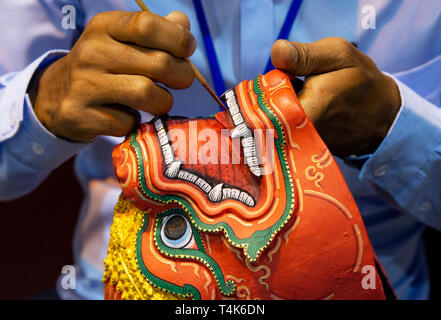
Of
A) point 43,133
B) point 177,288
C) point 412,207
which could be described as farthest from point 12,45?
point 412,207

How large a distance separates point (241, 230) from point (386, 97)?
320mm

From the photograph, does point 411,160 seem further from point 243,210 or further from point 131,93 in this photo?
point 131,93

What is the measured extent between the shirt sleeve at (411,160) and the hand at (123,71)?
343 millimetres

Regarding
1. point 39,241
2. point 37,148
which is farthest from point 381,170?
point 39,241

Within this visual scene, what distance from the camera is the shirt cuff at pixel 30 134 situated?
74 cm

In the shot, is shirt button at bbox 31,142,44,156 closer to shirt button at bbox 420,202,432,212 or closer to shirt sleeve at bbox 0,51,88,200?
shirt sleeve at bbox 0,51,88,200

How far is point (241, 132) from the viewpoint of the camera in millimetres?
→ 565

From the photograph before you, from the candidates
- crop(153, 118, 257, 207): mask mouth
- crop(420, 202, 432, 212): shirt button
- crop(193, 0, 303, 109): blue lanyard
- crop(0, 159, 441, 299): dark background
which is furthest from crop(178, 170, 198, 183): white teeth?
crop(0, 159, 441, 299): dark background

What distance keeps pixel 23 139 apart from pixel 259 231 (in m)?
0.51

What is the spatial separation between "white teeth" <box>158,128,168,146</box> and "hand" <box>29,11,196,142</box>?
0.14ft

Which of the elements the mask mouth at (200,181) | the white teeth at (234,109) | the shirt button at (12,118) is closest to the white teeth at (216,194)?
the mask mouth at (200,181)

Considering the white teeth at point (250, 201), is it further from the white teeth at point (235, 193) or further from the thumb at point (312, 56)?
the thumb at point (312, 56)

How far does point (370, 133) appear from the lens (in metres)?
0.67
